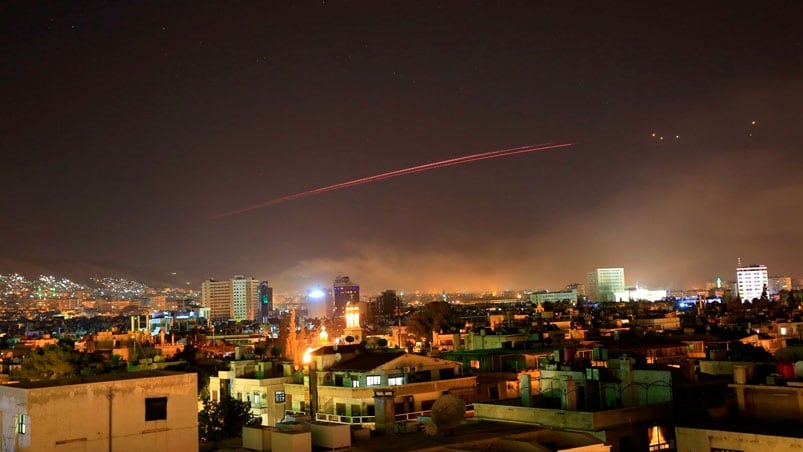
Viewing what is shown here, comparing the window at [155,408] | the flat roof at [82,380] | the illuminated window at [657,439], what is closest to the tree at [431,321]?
the illuminated window at [657,439]

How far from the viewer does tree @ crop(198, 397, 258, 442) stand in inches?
1305

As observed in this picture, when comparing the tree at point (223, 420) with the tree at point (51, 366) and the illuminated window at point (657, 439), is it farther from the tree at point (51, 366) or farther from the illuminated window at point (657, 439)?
the illuminated window at point (657, 439)

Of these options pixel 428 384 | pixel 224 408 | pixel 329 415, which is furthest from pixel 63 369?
pixel 428 384

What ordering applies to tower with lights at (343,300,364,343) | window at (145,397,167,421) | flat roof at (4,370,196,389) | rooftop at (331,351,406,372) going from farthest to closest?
tower with lights at (343,300,364,343) < rooftop at (331,351,406,372) < window at (145,397,167,421) < flat roof at (4,370,196,389)

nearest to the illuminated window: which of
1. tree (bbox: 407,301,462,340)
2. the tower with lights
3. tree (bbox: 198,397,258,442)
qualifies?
tree (bbox: 198,397,258,442)

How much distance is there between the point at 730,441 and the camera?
58.2 feet

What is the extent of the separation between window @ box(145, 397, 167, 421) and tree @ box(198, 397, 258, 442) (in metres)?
16.9

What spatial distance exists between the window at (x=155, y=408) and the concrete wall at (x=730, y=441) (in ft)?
37.6

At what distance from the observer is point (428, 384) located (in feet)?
111

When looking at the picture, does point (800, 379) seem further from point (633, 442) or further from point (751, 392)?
point (633, 442)

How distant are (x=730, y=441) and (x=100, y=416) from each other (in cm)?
1302

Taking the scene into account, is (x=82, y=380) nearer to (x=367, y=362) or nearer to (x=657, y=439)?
(x=657, y=439)

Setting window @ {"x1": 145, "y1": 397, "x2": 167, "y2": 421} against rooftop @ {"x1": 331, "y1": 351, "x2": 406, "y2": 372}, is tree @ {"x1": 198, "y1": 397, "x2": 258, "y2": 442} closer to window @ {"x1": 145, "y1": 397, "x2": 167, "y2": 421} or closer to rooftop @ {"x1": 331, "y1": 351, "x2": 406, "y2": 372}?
rooftop @ {"x1": 331, "y1": 351, "x2": 406, "y2": 372}

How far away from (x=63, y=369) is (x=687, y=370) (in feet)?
104
